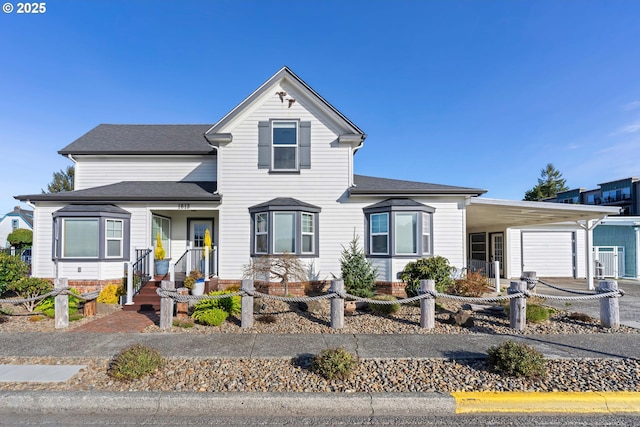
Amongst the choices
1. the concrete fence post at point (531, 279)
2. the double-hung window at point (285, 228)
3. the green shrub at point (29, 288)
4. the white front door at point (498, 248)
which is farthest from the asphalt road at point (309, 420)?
the white front door at point (498, 248)

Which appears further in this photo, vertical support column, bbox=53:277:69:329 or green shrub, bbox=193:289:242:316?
green shrub, bbox=193:289:242:316

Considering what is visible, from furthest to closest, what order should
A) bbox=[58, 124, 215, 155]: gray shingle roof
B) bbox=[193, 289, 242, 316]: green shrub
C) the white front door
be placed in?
the white front door → bbox=[58, 124, 215, 155]: gray shingle roof → bbox=[193, 289, 242, 316]: green shrub

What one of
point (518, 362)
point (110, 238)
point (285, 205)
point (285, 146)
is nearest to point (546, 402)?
point (518, 362)

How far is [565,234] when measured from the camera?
16344 millimetres

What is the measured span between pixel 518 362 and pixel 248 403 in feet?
12.7

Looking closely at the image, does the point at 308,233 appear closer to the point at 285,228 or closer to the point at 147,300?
the point at 285,228

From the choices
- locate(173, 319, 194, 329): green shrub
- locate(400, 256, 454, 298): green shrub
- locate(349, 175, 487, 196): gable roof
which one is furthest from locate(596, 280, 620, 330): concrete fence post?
locate(173, 319, 194, 329): green shrub

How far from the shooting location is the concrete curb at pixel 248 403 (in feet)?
12.9

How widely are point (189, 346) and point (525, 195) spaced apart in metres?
56.2

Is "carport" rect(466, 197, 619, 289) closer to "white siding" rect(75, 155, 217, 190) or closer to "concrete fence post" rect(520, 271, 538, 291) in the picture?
"concrete fence post" rect(520, 271, 538, 291)

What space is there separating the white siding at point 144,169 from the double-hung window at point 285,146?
3.36 m

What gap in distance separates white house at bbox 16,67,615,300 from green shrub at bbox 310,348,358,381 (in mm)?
6374

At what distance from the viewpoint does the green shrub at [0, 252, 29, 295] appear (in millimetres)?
8758

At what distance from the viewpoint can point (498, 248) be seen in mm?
17297
